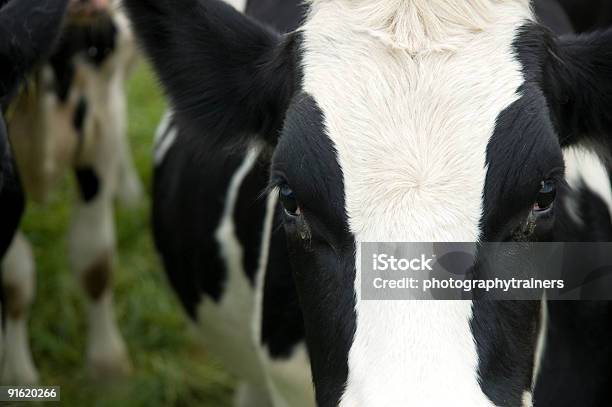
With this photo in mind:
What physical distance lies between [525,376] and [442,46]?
0.86m

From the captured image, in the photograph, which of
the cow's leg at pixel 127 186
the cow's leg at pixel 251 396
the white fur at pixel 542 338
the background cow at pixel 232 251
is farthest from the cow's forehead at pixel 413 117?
the cow's leg at pixel 127 186

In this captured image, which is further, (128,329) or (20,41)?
(128,329)

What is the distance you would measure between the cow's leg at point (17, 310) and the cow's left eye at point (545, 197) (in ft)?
11.4

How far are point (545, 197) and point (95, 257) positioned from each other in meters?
3.77

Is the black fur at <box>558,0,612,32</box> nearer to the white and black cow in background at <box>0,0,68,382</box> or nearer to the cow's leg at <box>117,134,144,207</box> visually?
the white and black cow in background at <box>0,0,68,382</box>

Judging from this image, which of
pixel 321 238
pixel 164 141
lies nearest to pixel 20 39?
pixel 321 238

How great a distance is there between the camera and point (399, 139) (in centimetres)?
257

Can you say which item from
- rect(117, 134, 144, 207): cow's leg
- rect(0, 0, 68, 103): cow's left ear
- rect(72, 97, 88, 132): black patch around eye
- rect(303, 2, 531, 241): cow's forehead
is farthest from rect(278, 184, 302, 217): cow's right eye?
rect(117, 134, 144, 207): cow's leg

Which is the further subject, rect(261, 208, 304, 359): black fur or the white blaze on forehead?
rect(261, 208, 304, 359): black fur

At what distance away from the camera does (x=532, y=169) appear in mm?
2578

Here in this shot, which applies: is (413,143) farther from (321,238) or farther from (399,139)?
(321,238)

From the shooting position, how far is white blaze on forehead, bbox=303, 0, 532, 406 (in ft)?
7.77

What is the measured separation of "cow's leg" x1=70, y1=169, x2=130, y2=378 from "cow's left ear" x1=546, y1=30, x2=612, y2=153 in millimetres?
3533

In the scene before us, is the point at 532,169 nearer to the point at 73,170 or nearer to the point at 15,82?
the point at 15,82
